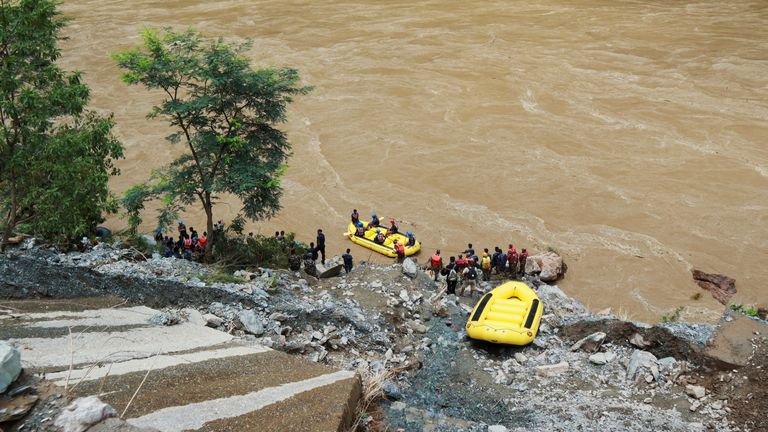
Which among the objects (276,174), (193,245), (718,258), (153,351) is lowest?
(718,258)

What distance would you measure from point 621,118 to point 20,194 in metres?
24.9

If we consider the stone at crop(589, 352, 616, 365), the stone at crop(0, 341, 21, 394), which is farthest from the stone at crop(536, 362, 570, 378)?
the stone at crop(0, 341, 21, 394)

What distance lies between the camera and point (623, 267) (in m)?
21.0

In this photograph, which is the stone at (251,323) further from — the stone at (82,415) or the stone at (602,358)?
the stone at (602,358)

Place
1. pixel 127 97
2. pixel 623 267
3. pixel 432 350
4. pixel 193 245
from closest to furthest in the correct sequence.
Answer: pixel 432 350, pixel 193 245, pixel 623 267, pixel 127 97

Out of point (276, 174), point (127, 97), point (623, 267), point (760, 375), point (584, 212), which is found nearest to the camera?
point (760, 375)

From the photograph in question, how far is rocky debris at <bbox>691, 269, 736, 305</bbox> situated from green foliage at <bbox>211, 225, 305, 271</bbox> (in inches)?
465

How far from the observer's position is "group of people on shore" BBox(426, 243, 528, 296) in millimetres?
16688

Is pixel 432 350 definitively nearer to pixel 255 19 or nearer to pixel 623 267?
pixel 623 267

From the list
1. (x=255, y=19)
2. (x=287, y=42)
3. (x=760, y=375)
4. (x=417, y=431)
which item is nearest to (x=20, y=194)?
(x=417, y=431)

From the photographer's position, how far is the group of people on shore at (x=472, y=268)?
16688 mm

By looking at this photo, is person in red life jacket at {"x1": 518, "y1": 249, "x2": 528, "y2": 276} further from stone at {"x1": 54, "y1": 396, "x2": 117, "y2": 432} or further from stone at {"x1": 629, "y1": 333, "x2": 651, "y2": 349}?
stone at {"x1": 54, "y1": 396, "x2": 117, "y2": 432}

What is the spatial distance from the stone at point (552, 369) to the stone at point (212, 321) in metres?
5.55

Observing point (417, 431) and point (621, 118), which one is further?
point (621, 118)
